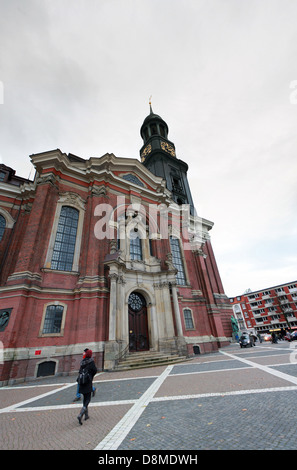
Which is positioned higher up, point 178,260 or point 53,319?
point 178,260

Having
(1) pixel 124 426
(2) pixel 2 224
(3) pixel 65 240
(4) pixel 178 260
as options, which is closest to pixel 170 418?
(1) pixel 124 426

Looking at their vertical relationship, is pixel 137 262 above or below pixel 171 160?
below

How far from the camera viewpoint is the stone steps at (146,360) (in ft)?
40.8

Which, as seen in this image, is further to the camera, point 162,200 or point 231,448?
point 162,200

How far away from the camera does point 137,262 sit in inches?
697

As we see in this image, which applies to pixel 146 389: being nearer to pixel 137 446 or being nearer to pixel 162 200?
pixel 137 446

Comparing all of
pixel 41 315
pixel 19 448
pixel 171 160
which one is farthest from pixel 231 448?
pixel 171 160

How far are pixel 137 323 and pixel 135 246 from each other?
6516 millimetres

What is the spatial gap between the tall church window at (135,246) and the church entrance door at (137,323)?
3241 mm

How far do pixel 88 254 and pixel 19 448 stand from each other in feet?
40.9

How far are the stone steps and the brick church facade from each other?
0.41 metres

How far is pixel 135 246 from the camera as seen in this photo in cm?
1928

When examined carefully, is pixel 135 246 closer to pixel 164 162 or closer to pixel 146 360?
pixel 146 360

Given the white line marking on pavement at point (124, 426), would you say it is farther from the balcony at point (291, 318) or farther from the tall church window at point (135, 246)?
the balcony at point (291, 318)
